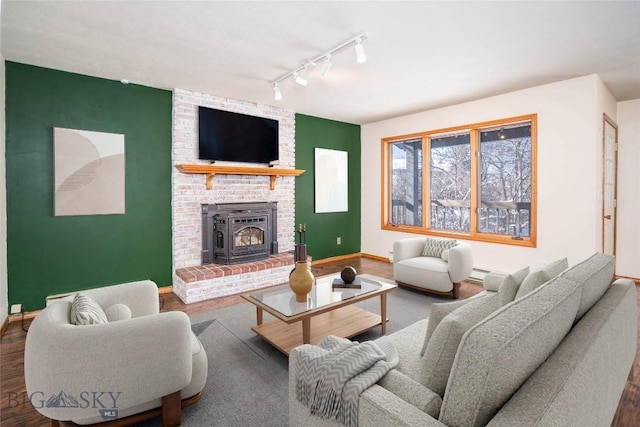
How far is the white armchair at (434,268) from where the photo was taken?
3787 millimetres

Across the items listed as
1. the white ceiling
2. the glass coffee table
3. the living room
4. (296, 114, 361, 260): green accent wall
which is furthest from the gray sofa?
(296, 114, 361, 260): green accent wall

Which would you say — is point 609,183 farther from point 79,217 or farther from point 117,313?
point 79,217

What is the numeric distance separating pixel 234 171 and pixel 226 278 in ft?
4.77

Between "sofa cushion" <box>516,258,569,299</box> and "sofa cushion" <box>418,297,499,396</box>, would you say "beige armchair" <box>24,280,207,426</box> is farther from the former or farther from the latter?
"sofa cushion" <box>516,258,569,299</box>

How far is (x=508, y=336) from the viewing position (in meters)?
0.97

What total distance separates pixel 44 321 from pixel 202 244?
9.41 feet

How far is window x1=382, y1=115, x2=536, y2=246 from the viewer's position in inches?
174

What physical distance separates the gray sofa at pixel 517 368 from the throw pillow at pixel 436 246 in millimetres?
2555

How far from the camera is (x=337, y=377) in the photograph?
1221 millimetres

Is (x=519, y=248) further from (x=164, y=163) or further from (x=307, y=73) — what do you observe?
(x=164, y=163)

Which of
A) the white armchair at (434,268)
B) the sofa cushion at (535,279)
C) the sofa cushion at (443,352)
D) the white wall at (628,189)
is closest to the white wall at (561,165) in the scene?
the white wall at (628,189)

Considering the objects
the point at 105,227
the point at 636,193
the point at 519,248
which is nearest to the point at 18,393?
the point at 105,227

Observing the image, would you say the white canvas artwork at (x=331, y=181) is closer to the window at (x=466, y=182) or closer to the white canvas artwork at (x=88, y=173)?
the window at (x=466, y=182)

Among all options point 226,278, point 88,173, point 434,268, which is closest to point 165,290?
point 226,278
